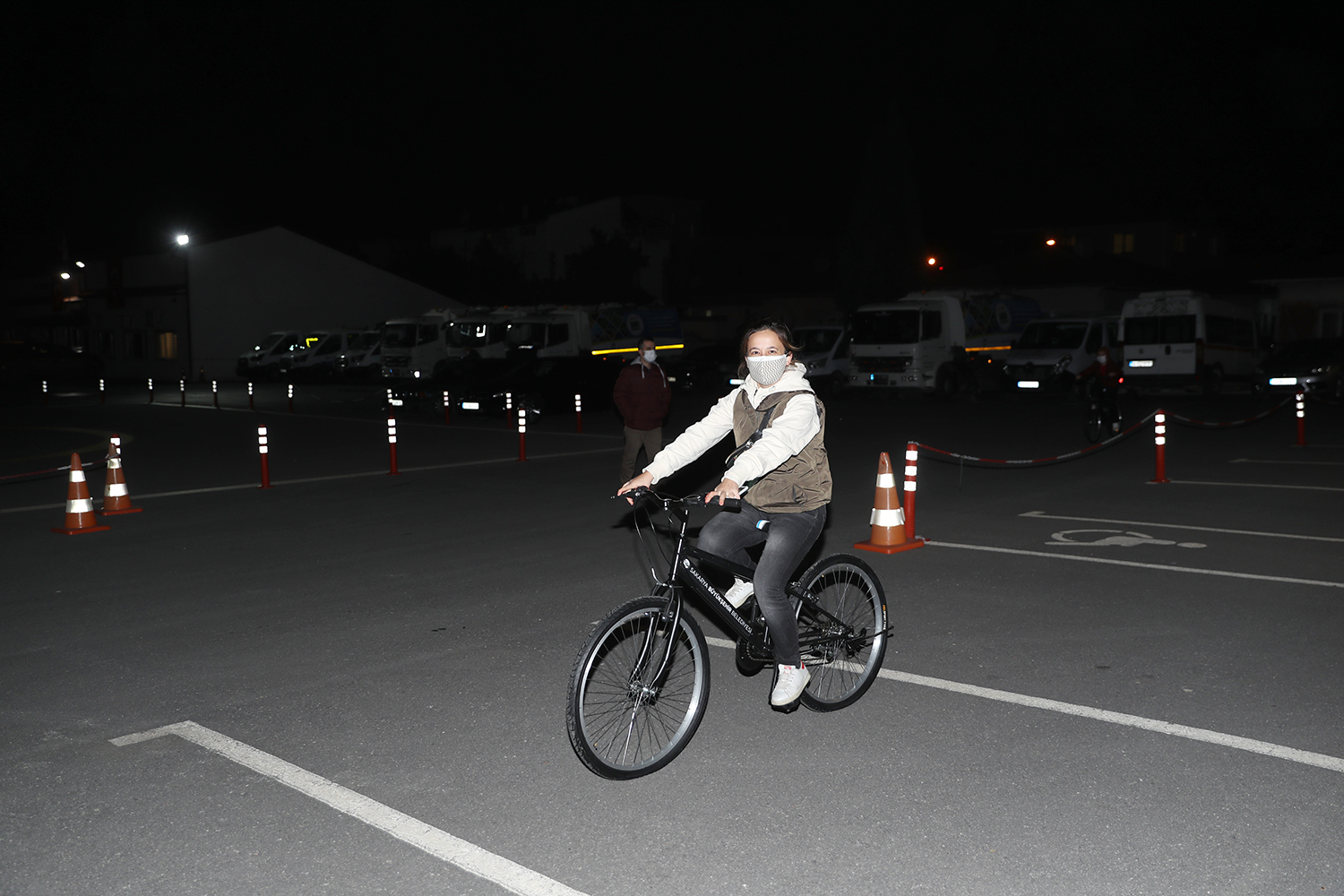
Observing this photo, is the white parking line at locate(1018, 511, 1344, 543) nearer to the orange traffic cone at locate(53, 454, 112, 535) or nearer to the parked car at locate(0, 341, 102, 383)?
the orange traffic cone at locate(53, 454, 112, 535)

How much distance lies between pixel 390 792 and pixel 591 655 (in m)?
0.96

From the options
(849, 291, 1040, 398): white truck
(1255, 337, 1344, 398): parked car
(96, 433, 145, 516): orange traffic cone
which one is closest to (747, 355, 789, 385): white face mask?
(96, 433, 145, 516): orange traffic cone

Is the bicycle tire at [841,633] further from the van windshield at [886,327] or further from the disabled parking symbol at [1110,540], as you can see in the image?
the van windshield at [886,327]

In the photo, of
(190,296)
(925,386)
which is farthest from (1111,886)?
(190,296)

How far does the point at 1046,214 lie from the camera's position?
2603 inches

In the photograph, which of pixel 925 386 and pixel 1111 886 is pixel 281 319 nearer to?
pixel 925 386

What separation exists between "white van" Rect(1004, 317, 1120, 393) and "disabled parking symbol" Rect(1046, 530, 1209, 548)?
19155 mm

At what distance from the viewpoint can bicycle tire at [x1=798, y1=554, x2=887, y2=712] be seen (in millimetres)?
5355

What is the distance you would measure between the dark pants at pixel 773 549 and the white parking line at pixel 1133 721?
1.15 m

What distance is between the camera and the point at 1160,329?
2958cm

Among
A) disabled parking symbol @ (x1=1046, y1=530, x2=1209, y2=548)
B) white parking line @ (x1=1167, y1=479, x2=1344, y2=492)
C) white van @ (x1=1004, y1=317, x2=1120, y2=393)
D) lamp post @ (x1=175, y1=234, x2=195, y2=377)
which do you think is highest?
lamp post @ (x1=175, y1=234, x2=195, y2=377)

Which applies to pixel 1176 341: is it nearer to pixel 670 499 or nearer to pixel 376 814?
pixel 670 499

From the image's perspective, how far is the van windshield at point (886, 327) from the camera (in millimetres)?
29250

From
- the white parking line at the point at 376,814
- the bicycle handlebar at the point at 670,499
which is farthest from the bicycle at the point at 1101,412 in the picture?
the white parking line at the point at 376,814
